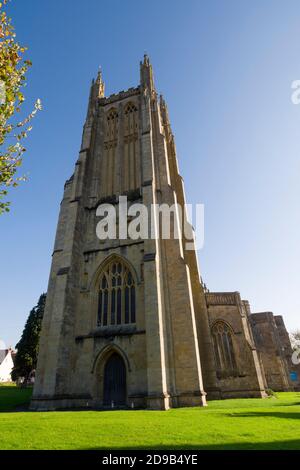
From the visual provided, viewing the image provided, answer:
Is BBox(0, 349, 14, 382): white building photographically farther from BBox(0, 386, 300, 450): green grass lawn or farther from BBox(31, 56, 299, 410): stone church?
BBox(0, 386, 300, 450): green grass lawn

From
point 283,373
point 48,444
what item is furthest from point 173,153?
point 283,373

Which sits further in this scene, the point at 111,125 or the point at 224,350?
the point at 111,125

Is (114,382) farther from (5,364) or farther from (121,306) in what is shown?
(5,364)

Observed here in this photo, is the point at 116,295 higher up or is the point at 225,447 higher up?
the point at 116,295

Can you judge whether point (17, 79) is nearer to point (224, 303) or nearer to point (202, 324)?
point (202, 324)

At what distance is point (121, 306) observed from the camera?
18906 mm

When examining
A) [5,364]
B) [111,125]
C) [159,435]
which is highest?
[111,125]

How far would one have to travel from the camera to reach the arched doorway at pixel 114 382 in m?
16.9

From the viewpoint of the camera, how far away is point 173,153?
29.2 meters

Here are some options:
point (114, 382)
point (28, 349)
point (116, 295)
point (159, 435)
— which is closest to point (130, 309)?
point (116, 295)

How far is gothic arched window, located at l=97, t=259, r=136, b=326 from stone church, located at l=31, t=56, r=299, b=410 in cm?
7

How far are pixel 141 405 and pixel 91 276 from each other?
8.72 m

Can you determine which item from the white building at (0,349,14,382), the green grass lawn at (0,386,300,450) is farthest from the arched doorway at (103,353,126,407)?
the white building at (0,349,14,382)

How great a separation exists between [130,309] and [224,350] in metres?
10.9
